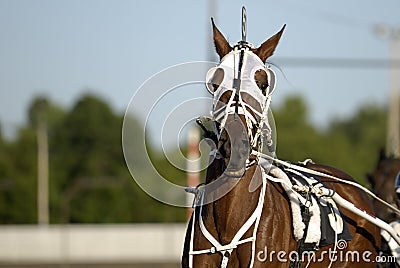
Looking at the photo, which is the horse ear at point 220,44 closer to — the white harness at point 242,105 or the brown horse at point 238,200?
the brown horse at point 238,200

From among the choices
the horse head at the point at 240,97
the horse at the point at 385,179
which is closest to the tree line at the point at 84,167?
the horse at the point at 385,179

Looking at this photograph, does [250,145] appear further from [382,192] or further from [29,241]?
[29,241]

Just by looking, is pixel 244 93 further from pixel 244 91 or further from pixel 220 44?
pixel 220 44

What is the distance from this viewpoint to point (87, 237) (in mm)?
29875

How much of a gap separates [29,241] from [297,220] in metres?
25.6

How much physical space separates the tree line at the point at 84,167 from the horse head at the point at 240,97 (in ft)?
84.8

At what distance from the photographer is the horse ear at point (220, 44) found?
5758 millimetres

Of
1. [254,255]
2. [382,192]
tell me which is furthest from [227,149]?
[382,192]
